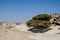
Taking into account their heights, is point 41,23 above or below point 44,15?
below

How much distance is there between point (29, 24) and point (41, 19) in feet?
16.0

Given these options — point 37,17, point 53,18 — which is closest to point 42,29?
point 37,17

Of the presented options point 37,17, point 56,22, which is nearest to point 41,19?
point 37,17

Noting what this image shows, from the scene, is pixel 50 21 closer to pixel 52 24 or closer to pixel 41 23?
pixel 52 24

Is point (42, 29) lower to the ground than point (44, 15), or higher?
lower

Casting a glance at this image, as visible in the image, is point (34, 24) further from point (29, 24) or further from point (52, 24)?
point (52, 24)

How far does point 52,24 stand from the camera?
55594 millimetres

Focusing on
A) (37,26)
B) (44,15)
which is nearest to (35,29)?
(37,26)

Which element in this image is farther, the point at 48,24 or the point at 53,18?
the point at 53,18

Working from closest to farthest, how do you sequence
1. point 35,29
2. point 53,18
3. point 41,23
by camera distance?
point 41,23, point 35,29, point 53,18

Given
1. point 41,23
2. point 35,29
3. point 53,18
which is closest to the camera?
point 41,23

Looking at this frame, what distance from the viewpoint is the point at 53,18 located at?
192 feet

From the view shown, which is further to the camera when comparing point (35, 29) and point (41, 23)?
point (35, 29)

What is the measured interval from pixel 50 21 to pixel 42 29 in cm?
629
